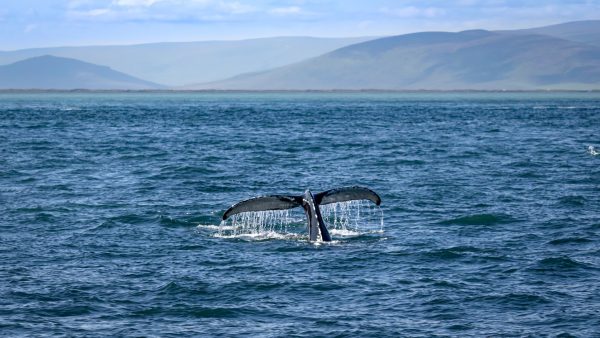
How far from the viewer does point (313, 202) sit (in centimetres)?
1886

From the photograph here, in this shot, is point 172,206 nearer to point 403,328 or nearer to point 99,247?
point 99,247

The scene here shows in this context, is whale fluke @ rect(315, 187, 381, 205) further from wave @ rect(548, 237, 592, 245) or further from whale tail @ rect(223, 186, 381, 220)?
wave @ rect(548, 237, 592, 245)

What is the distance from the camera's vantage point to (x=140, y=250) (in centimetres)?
1844

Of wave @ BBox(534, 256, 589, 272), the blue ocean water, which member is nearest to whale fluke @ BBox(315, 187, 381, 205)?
the blue ocean water

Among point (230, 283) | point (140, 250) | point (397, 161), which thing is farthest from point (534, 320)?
point (397, 161)

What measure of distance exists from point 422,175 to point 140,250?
1565 cm

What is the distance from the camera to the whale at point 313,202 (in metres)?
18.1

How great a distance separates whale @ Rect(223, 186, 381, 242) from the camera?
18062 millimetres

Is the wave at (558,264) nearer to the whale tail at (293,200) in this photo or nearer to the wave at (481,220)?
the whale tail at (293,200)

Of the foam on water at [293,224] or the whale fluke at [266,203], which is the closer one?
the whale fluke at [266,203]

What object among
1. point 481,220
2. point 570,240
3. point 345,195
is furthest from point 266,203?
point 570,240

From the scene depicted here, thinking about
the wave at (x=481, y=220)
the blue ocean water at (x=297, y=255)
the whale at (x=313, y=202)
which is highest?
the whale at (x=313, y=202)

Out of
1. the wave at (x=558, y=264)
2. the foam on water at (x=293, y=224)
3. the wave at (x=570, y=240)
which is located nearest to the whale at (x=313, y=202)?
the foam on water at (x=293, y=224)

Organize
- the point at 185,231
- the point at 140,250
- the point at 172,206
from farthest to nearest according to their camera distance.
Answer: the point at 172,206
the point at 185,231
the point at 140,250
